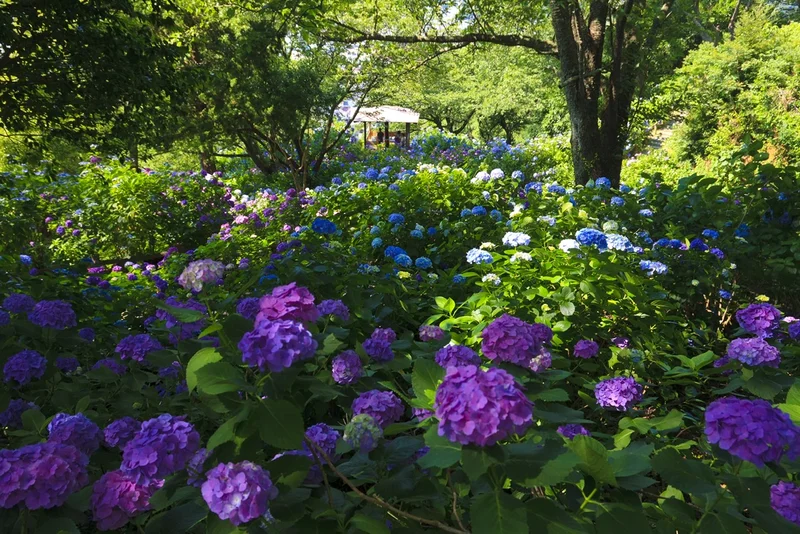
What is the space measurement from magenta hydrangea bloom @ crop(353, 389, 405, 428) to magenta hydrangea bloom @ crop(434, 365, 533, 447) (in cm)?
37

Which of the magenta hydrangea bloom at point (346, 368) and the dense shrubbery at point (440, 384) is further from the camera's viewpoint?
the magenta hydrangea bloom at point (346, 368)

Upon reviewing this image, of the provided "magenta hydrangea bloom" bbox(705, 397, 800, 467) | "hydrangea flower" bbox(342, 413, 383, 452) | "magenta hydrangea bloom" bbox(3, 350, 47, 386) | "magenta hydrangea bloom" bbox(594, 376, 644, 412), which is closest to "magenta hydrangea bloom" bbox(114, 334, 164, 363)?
"magenta hydrangea bloom" bbox(3, 350, 47, 386)

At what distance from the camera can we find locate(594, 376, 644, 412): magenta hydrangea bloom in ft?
5.17

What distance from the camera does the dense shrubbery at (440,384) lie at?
870mm

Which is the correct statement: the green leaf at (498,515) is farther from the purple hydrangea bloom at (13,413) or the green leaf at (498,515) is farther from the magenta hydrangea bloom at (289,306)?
the purple hydrangea bloom at (13,413)

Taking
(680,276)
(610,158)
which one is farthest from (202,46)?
(680,276)

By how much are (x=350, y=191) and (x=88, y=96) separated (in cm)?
242

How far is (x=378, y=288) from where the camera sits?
2.46 metres

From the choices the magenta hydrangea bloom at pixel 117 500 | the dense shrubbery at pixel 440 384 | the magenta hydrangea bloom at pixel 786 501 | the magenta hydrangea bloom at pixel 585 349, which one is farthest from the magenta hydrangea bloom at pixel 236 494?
the magenta hydrangea bloom at pixel 585 349

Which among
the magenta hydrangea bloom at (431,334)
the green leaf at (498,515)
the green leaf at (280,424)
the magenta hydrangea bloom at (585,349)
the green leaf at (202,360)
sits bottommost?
the magenta hydrangea bloom at (585,349)

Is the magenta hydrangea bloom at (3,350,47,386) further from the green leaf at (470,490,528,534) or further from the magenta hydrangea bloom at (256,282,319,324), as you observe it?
the green leaf at (470,490,528,534)

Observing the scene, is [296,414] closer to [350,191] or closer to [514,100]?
[350,191]

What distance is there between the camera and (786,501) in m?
0.95

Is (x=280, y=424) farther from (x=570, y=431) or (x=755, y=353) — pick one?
(x=755, y=353)
